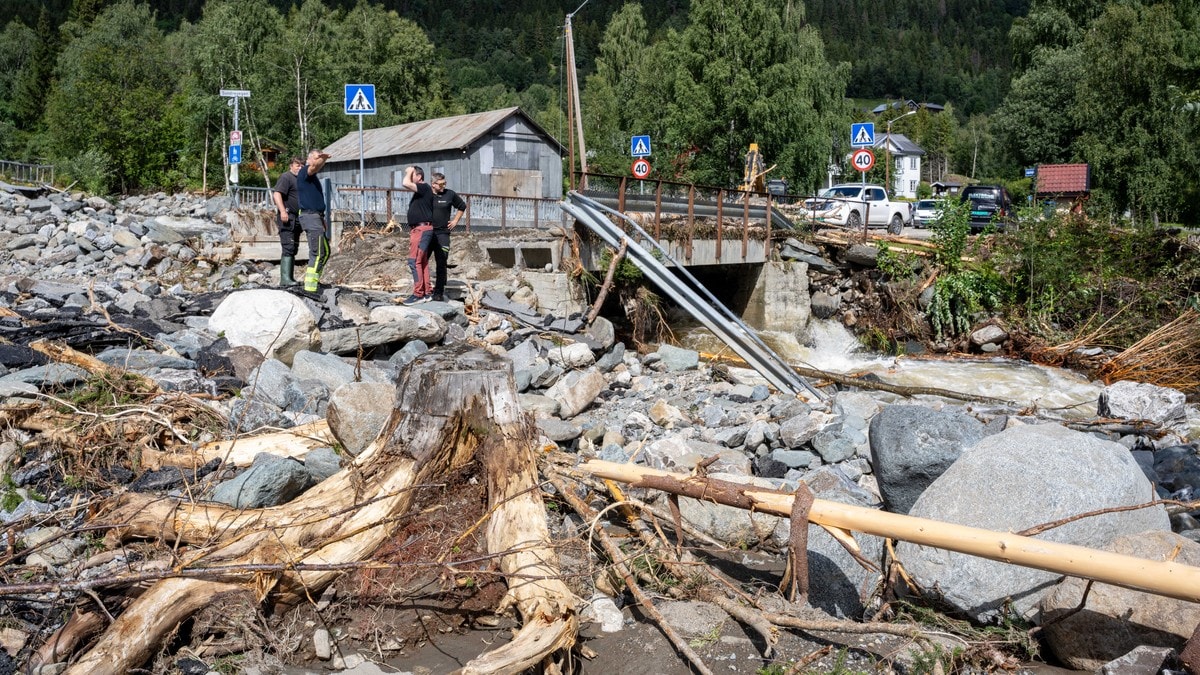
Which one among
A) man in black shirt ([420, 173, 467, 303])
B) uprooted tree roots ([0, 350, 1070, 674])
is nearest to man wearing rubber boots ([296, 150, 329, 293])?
man in black shirt ([420, 173, 467, 303])

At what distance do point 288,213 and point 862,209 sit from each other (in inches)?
777

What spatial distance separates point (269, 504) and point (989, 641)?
12.7ft

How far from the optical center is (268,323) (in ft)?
28.4

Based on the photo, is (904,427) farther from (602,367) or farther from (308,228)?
(308,228)

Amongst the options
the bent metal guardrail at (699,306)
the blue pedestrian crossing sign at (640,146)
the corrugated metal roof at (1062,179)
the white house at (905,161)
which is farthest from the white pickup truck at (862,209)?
the white house at (905,161)

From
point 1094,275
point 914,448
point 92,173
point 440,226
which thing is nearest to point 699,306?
point 440,226

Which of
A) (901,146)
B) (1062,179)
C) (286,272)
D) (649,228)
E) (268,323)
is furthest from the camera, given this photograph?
(901,146)

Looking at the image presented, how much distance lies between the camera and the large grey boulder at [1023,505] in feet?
14.5

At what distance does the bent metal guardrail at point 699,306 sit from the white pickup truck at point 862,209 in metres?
12.3

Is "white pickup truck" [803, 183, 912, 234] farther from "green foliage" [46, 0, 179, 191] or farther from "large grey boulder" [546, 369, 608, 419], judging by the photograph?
"green foliage" [46, 0, 179, 191]

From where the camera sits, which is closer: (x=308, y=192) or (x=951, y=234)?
(x=308, y=192)

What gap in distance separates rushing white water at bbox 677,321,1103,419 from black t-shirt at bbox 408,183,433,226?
536 cm

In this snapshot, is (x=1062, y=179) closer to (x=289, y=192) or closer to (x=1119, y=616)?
(x=289, y=192)

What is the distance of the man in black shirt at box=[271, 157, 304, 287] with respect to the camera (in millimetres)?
11039
